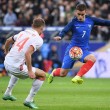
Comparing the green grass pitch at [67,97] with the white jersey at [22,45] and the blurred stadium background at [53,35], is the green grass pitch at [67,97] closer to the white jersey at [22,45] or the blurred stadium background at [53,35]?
the blurred stadium background at [53,35]

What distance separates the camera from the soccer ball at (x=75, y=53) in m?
15.8

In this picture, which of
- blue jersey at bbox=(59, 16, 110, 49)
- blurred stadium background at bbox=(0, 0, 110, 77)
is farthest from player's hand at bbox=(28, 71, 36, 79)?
blurred stadium background at bbox=(0, 0, 110, 77)

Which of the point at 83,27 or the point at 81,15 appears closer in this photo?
the point at 81,15

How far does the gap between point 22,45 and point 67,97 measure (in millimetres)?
3513

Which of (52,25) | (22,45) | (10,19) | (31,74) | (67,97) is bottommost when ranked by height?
(52,25)

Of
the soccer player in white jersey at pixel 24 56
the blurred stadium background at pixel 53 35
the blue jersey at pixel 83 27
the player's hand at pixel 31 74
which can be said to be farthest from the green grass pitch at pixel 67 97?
the blue jersey at pixel 83 27

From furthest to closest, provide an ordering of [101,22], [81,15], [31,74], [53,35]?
1. [53,35]
2. [101,22]
3. [81,15]
4. [31,74]

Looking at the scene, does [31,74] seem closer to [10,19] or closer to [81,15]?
[81,15]

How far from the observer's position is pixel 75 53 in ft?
52.1

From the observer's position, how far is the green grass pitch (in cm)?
1304

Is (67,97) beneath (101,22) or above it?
beneath

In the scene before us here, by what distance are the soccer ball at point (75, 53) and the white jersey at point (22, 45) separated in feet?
10.9

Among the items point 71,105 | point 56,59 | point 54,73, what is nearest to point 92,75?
point 56,59

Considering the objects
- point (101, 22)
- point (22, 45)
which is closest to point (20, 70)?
point (22, 45)
